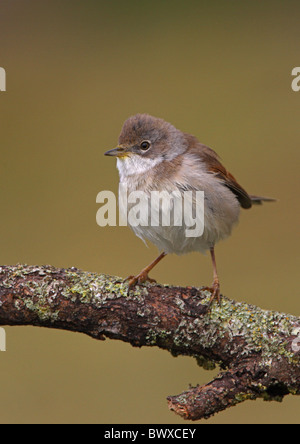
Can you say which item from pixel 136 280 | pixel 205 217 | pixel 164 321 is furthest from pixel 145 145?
pixel 164 321

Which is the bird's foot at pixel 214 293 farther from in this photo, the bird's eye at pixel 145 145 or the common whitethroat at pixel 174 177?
the bird's eye at pixel 145 145

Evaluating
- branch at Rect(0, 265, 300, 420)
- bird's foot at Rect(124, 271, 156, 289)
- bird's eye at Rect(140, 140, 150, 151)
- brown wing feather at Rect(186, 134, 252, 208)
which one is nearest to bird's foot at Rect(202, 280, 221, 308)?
branch at Rect(0, 265, 300, 420)

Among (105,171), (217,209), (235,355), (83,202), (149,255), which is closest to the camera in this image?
(235,355)

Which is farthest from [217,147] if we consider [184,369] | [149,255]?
[184,369]

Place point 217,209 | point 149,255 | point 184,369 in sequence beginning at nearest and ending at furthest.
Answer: point 217,209 → point 184,369 → point 149,255

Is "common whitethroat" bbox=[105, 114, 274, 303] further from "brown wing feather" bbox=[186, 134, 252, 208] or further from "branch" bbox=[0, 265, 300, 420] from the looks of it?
"branch" bbox=[0, 265, 300, 420]

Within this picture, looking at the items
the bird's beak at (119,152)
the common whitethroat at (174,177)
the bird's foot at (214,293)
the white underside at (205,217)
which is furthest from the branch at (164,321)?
the bird's beak at (119,152)

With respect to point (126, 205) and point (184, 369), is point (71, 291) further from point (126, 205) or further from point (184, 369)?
point (184, 369)
